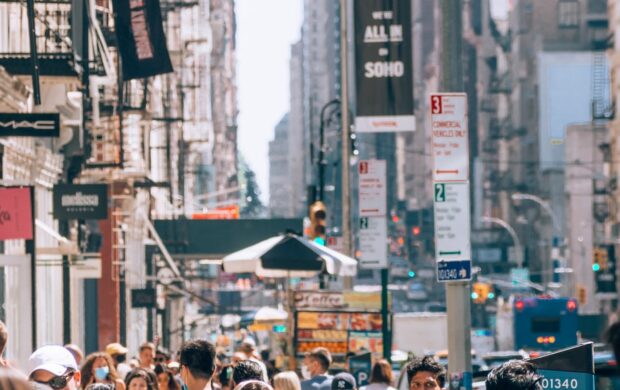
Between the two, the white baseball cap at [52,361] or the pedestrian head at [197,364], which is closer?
the white baseball cap at [52,361]

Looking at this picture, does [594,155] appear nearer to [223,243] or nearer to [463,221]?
[223,243]

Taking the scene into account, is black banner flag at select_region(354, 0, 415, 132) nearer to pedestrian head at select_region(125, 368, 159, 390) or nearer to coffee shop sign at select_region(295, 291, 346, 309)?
coffee shop sign at select_region(295, 291, 346, 309)

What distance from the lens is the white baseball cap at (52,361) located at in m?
8.39

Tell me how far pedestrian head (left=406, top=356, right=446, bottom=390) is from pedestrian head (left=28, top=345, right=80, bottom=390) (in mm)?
2691

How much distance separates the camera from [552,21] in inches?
4523

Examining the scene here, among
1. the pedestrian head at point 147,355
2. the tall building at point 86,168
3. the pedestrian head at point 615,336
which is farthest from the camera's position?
the tall building at point 86,168

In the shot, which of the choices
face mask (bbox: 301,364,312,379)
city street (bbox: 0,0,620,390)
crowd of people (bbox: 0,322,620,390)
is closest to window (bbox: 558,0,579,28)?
city street (bbox: 0,0,620,390)

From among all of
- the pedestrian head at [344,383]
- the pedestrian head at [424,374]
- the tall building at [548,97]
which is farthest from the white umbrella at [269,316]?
the tall building at [548,97]

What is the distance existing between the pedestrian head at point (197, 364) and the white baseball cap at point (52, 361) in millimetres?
665

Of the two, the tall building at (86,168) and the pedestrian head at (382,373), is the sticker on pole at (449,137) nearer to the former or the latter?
the pedestrian head at (382,373)

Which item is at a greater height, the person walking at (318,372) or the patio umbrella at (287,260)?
the patio umbrella at (287,260)

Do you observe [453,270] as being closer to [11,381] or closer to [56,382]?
[56,382]

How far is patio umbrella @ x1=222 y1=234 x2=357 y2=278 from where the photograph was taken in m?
20.0

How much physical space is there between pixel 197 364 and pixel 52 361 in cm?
86
